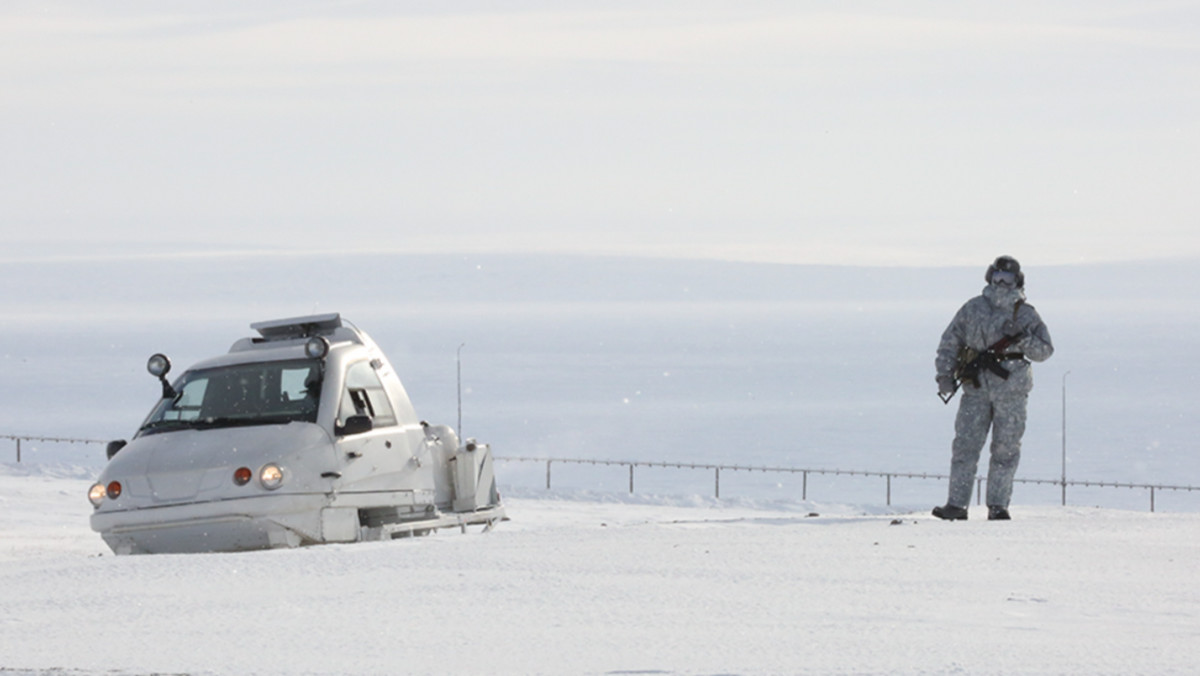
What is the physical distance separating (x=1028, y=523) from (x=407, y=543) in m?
4.29

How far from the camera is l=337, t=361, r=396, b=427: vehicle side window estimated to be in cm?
1275

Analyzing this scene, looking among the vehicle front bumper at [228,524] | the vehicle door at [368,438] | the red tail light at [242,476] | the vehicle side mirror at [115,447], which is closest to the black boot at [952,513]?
the vehicle door at [368,438]

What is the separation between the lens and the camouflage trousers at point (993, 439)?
39.9 ft

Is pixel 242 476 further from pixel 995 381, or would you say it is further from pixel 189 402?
pixel 995 381

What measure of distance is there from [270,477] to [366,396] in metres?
1.63

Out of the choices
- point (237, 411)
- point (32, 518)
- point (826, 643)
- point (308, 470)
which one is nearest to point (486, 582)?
point (826, 643)

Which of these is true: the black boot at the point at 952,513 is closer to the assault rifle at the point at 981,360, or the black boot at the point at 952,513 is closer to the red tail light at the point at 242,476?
the assault rifle at the point at 981,360

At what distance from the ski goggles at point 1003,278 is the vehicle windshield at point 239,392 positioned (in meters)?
5.25

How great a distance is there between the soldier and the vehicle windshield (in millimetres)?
4938

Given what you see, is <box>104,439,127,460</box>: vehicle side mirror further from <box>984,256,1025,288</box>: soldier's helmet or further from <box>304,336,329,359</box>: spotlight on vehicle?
<box>984,256,1025,288</box>: soldier's helmet

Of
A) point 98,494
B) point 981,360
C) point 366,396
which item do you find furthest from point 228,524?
point 981,360

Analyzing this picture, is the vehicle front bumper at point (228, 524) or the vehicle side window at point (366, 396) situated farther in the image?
the vehicle side window at point (366, 396)

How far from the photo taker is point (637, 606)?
7.40 m

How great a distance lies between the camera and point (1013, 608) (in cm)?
736
